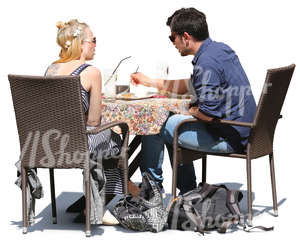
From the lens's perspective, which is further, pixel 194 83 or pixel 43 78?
pixel 194 83

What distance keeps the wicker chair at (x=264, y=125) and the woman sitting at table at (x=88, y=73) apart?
1.81ft

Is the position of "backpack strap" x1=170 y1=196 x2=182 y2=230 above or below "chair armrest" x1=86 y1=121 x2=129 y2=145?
below

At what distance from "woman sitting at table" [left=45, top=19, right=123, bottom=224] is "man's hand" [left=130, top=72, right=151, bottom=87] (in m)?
0.64

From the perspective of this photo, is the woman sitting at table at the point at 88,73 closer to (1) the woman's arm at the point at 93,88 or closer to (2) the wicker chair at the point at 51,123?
(1) the woman's arm at the point at 93,88

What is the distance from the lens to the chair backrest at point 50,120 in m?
6.58

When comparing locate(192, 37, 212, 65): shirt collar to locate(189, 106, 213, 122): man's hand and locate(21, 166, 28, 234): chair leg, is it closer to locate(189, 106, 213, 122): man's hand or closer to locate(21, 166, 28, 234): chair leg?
locate(189, 106, 213, 122): man's hand

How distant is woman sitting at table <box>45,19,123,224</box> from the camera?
691 centimetres

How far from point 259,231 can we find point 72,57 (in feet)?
7.06

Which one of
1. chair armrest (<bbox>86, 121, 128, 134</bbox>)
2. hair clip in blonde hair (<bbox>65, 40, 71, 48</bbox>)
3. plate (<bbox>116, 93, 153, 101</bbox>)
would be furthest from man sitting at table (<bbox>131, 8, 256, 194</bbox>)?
hair clip in blonde hair (<bbox>65, 40, 71, 48</bbox>)

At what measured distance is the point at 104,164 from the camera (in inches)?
279

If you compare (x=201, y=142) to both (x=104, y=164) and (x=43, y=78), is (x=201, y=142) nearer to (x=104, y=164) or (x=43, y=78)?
(x=104, y=164)

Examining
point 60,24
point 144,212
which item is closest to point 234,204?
point 144,212

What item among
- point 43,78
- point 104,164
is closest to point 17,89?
point 43,78

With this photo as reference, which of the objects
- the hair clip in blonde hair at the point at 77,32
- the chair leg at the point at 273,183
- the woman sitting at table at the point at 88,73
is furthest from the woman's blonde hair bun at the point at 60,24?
the chair leg at the point at 273,183
